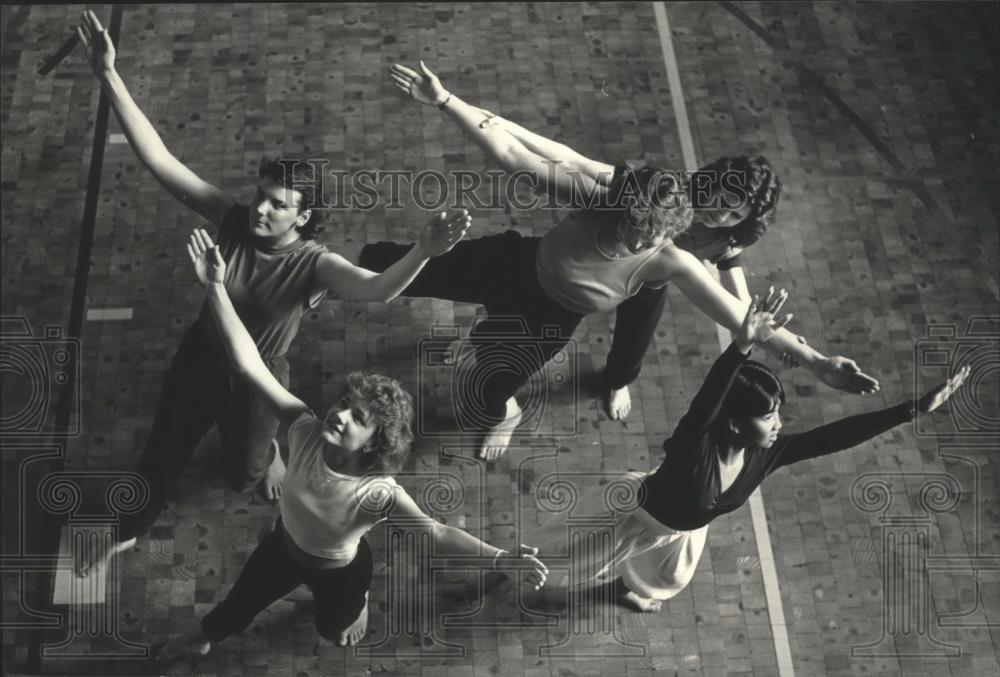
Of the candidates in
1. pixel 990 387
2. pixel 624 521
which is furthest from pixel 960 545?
pixel 624 521

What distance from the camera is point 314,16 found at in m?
7.68

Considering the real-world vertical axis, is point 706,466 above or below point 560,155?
below

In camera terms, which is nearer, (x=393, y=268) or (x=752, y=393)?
(x=752, y=393)

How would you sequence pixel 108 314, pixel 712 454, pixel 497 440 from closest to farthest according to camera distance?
pixel 712 454
pixel 497 440
pixel 108 314

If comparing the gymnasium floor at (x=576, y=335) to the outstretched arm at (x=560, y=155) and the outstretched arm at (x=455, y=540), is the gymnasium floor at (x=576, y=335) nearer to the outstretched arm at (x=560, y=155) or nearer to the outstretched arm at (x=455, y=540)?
the outstretched arm at (x=455, y=540)

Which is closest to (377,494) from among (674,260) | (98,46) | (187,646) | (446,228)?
(446,228)

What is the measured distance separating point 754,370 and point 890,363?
7.15ft

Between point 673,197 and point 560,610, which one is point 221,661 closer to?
point 560,610

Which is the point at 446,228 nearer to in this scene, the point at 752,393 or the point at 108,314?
the point at 752,393

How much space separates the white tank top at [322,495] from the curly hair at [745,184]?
186cm

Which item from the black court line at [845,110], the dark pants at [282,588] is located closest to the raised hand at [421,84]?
the dark pants at [282,588]

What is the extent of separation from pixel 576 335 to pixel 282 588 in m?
2.21

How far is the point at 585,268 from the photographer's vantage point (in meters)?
5.34

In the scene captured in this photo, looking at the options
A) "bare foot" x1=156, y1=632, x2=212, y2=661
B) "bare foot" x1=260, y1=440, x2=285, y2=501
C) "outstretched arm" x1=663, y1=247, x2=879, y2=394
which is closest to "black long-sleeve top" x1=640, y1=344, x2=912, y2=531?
"outstretched arm" x1=663, y1=247, x2=879, y2=394
